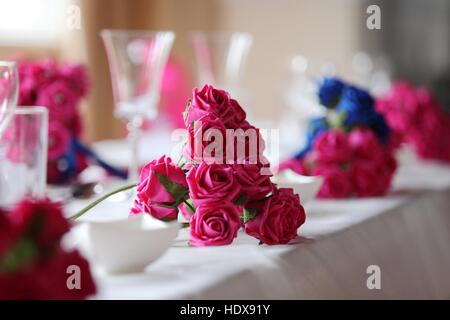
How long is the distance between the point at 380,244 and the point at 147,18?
3996 millimetres

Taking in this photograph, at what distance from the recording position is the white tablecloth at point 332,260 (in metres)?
0.82

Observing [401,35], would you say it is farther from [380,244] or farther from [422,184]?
[380,244]

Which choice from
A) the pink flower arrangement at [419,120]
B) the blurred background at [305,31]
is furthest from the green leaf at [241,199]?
the blurred background at [305,31]

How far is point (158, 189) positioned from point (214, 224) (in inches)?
3.2

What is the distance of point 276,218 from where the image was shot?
95 centimetres

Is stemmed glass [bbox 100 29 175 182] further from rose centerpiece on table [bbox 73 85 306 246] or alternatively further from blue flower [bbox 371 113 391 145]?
rose centerpiece on table [bbox 73 85 306 246]

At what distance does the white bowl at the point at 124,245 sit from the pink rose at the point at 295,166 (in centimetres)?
62

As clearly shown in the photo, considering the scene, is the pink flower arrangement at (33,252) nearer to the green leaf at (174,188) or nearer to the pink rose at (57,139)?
the green leaf at (174,188)

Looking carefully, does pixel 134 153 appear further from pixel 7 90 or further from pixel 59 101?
pixel 7 90

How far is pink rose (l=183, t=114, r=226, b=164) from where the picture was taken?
0.91m

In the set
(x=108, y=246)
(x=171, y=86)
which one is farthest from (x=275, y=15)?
(x=108, y=246)

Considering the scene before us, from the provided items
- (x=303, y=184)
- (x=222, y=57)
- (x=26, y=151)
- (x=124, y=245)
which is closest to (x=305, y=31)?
(x=222, y=57)

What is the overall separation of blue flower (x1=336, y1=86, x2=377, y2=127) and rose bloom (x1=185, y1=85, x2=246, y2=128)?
0.58 meters

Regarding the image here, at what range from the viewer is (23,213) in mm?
579
